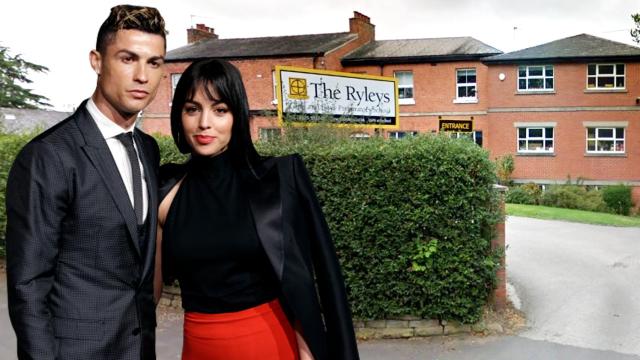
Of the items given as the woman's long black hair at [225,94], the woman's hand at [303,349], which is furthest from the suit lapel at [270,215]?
the woman's hand at [303,349]

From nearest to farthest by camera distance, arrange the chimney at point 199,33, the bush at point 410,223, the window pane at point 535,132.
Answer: the bush at point 410,223
the window pane at point 535,132
the chimney at point 199,33

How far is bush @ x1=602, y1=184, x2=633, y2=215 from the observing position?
24625 mm

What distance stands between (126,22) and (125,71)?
182 millimetres

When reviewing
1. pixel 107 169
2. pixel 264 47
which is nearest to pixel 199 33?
pixel 264 47

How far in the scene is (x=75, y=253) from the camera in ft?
6.63

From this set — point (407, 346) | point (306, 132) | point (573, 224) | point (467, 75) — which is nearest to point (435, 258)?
point (407, 346)

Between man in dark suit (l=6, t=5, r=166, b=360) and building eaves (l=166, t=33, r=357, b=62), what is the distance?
90.9 ft

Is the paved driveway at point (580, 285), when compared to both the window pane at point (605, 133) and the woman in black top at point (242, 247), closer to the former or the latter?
the woman in black top at point (242, 247)

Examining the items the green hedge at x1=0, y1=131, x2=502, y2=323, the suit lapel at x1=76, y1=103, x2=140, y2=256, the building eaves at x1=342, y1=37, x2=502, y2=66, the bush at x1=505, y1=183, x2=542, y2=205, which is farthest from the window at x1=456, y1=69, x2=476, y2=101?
the suit lapel at x1=76, y1=103, x2=140, y2=256

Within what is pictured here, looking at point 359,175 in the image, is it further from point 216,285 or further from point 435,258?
point 216,285

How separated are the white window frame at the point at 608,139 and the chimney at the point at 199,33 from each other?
22.5 meters

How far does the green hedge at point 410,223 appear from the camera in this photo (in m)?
5.86

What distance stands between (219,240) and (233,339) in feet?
1.29

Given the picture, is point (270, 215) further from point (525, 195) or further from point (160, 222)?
point (525, 195)
